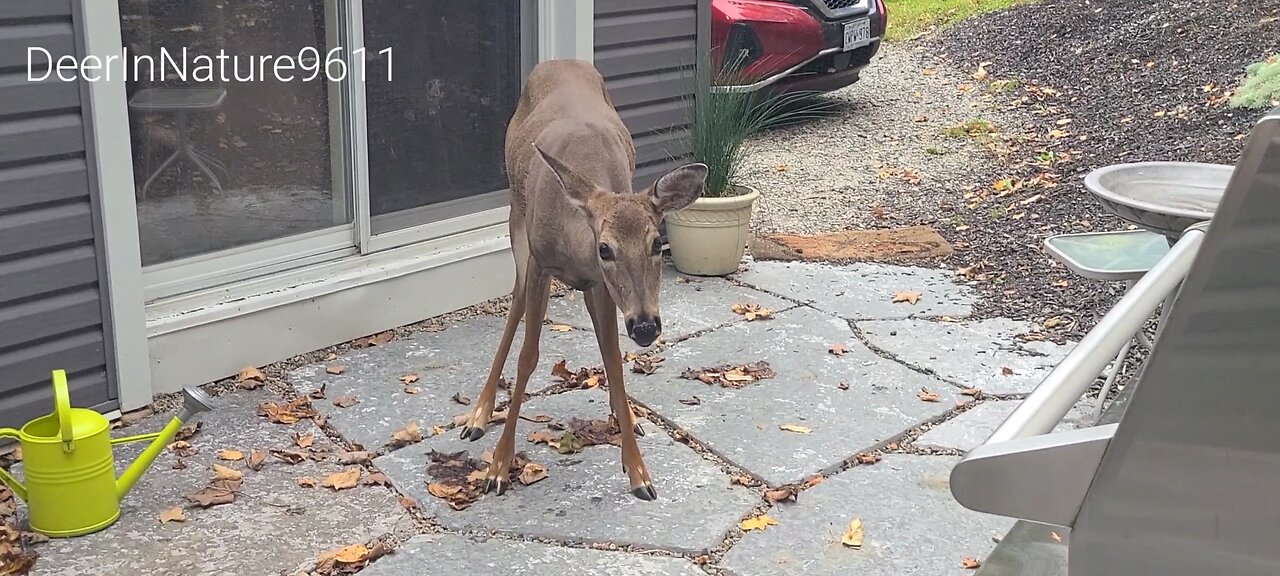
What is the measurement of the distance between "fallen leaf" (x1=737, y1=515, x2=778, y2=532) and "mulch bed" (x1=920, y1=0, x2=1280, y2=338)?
225 cm

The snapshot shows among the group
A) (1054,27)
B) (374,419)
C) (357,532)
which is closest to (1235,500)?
(357,532)

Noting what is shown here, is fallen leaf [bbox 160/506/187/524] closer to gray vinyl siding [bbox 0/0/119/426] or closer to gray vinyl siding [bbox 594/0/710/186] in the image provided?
gray vinyl siding [bbox 0/0/119/426]

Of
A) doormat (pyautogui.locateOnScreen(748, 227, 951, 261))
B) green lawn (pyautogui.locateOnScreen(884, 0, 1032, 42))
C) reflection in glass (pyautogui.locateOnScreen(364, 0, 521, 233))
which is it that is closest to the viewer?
reflection in glass (pyautogui.locateOnScreen(364, 0, 521, 233))

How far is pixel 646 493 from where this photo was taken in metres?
A: 3.72

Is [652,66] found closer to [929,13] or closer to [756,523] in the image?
[756,523]

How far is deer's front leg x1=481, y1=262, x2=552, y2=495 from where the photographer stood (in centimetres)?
379

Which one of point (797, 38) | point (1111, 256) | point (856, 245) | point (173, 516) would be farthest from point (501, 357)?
point (797, 38)

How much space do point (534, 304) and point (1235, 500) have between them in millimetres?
2840

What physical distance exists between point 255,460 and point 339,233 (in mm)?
1393

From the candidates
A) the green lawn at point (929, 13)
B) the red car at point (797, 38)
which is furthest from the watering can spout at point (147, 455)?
the green lawn at point (929, 13)

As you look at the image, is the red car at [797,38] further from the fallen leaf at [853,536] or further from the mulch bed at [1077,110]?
the fallen leaf at [853,536]

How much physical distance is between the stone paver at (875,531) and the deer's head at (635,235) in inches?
29.5

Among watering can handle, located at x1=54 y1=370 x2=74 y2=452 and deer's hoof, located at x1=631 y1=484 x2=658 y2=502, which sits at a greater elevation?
watering can handle, located at x1=54 y1=370 x2=74 y2=452

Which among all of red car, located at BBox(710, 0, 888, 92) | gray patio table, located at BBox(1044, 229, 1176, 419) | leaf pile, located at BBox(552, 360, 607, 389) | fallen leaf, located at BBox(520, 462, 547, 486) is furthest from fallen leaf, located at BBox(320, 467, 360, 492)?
red car, located at BBox(710, 0, 888, 92)
